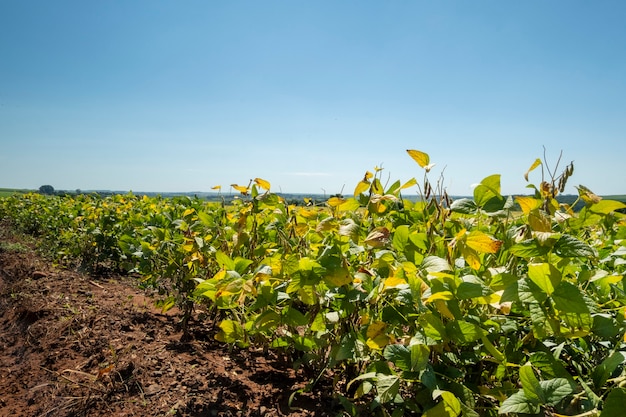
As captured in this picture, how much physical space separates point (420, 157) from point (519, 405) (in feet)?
2.86

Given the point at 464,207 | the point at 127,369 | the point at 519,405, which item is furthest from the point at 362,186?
the point at 127,369

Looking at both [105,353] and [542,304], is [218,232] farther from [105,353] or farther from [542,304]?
[542,304]

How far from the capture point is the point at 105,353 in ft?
9.23

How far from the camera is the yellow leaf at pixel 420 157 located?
4.77 ft

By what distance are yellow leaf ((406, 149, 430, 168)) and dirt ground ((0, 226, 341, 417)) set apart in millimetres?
1420

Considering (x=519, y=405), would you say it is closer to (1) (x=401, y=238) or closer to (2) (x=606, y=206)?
(1) (x=401, y=238)

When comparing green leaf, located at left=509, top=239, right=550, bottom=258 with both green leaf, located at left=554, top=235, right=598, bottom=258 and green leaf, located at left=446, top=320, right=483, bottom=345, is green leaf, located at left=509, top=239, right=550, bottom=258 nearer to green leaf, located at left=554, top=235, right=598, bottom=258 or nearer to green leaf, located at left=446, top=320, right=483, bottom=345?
green leaf, located at left=554, top=235, right=598, bottom=258

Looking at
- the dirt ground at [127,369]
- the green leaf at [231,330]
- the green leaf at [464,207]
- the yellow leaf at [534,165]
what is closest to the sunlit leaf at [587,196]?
the yellow leaf at [534,165]

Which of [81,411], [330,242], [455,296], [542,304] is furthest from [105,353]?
[542,304]

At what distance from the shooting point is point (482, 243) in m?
1.21

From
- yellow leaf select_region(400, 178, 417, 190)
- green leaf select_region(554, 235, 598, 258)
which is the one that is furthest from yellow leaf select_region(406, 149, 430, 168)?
green leaf select_region(554, 235, 598, 258)

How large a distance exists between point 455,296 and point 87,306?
389 cm

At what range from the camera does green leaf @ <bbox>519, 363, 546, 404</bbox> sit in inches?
42.1

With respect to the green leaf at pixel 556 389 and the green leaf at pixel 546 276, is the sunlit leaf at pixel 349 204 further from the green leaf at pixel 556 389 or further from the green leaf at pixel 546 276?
the green leaf at pixel 556 389
